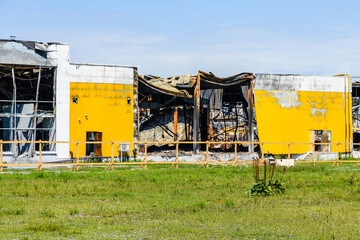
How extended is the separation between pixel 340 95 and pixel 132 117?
16994mm

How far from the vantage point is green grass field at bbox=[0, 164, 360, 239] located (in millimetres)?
10555

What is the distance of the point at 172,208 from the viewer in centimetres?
1394

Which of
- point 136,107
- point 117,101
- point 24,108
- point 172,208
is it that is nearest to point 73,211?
point 172,208

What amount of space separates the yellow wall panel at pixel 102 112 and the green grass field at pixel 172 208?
14231mm

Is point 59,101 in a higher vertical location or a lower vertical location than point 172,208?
higher

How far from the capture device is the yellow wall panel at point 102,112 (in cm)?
3656

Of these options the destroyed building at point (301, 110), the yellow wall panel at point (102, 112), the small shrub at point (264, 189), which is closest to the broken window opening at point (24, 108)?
the yellow wall panel at point (102, 112)

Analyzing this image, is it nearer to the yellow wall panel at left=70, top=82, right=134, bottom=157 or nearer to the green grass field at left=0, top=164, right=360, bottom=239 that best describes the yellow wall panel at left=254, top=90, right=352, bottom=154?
the yellow wall panel at left=70, top=82, right=134, bottom=157

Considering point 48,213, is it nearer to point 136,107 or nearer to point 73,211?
point 73,211

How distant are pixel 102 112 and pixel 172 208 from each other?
2408 cm

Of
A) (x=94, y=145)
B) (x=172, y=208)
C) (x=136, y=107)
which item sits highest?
(x=136, y=107)

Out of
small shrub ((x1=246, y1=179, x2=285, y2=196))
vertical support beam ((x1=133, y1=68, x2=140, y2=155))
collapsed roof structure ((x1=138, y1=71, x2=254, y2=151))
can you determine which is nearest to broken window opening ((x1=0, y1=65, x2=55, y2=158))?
vertical support beam ((x1=133, y1=68, x2=140, y2=155))

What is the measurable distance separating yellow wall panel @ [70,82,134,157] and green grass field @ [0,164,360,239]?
46.7 ft

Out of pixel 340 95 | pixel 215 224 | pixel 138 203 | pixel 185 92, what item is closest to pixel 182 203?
pixel 138 203
